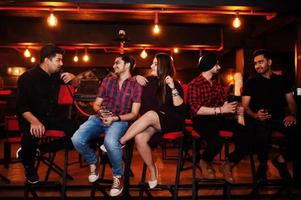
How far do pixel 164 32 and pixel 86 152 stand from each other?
676 centimetres

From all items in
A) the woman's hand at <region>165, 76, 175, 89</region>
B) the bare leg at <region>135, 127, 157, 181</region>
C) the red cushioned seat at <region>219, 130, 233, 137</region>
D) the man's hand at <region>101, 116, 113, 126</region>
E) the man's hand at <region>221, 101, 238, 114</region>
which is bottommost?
the bare leg at <region>135, 127, 157, 181</region>

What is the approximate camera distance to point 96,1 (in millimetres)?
Answer: 5094

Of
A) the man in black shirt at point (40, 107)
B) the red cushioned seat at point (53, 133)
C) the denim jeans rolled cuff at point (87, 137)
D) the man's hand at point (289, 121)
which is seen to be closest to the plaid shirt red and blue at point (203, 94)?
the man's hand at point (289, 121)

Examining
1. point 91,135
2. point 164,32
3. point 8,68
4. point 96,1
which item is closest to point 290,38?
point 164,32

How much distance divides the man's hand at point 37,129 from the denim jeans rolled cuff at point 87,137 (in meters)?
0.28

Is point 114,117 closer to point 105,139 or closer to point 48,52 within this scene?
point 105,139

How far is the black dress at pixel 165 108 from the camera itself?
9.85 ft

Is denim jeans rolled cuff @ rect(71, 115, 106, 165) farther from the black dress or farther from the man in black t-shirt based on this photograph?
the man in black t-shirt

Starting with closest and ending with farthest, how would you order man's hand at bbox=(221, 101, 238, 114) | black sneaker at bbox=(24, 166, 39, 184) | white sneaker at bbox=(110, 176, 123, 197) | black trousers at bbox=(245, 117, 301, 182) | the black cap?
white sneaker at bbox=(110, 176, 123, 197) → black sneaker at bbox=(24, 166, 39, 184) → man's hand at bbox=(221, 101, 238, 114) → black trousers at bbox=(245, 117, 301, 182) → the black cap

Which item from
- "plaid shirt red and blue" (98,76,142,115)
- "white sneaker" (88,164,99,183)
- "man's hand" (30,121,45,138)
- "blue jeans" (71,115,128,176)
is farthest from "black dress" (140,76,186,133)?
"man's hand" (30,121,45,138)

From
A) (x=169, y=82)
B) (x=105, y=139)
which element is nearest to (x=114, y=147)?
(x=105, y=139)

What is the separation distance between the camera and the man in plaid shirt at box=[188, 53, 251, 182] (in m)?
3.15

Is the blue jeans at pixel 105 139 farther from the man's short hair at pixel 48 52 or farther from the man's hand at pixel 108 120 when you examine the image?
the man's short hair at pixel 48 52

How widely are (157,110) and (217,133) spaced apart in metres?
0.61
